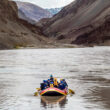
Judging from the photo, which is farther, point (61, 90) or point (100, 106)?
point (61, 90)

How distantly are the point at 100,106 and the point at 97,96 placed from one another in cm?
473

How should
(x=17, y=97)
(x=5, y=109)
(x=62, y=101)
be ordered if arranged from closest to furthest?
(x=5, y=109) < (x=62, y=101) < (x=17, y=97)

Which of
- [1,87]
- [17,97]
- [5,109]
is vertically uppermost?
[1,87]

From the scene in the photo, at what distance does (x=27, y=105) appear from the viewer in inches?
953

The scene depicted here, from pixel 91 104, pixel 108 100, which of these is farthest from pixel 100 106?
pixel 108 100

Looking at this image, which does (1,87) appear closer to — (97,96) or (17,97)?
(17,97)

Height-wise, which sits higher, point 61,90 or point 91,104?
point 61,90

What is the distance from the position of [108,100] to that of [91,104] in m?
2.33

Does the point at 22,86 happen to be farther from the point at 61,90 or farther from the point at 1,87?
the point at 61,90

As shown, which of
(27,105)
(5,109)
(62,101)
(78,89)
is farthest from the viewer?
(78,89)

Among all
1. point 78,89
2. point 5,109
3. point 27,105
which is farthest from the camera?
point 78,89

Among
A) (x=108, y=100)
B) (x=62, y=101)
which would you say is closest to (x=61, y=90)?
(x=62, y=101)

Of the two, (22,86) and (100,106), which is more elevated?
(22,86)

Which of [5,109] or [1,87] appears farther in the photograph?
[1,87]
